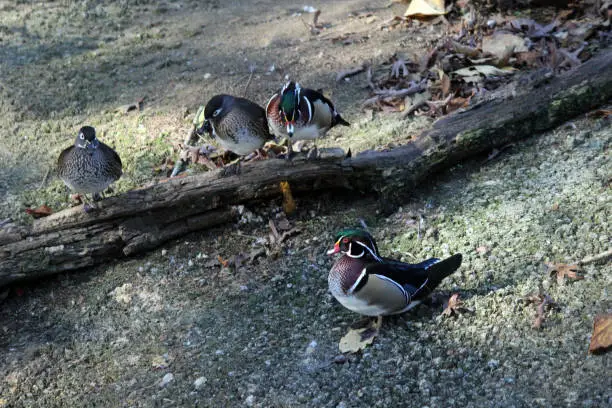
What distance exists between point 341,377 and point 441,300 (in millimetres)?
777

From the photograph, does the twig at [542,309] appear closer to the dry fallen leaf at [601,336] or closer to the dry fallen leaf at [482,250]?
the dry fallen leaf at [601,336]

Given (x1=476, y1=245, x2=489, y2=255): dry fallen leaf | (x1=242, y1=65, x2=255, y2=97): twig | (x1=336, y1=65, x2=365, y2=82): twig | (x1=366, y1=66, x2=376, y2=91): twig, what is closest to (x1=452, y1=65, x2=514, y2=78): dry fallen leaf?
(x1=366, y1=66, x2=376, y2=91): twig

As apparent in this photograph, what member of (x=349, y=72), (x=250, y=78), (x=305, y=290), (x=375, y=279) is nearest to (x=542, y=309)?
(x=375, y=279)

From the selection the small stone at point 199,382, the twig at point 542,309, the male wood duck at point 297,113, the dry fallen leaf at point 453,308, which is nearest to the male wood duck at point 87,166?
the male wood duck at point 297,113

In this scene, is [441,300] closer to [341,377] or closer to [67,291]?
[341,377]

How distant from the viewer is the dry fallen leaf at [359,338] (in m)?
3.82

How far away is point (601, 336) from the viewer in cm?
339

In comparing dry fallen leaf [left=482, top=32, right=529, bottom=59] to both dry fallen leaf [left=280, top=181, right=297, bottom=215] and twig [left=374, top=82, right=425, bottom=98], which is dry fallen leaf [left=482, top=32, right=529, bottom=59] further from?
dry fallen leaf [left=280, top=181, right=297, bottom=215]

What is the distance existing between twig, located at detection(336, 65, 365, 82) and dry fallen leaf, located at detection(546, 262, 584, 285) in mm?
3200

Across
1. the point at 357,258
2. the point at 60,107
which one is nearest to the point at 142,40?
the point at 60,107

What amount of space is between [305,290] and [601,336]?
68.7 inches

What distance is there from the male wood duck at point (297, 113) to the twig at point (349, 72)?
174 cm

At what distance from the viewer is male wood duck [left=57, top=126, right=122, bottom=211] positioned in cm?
453

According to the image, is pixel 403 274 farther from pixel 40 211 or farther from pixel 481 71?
pixel 481 71
